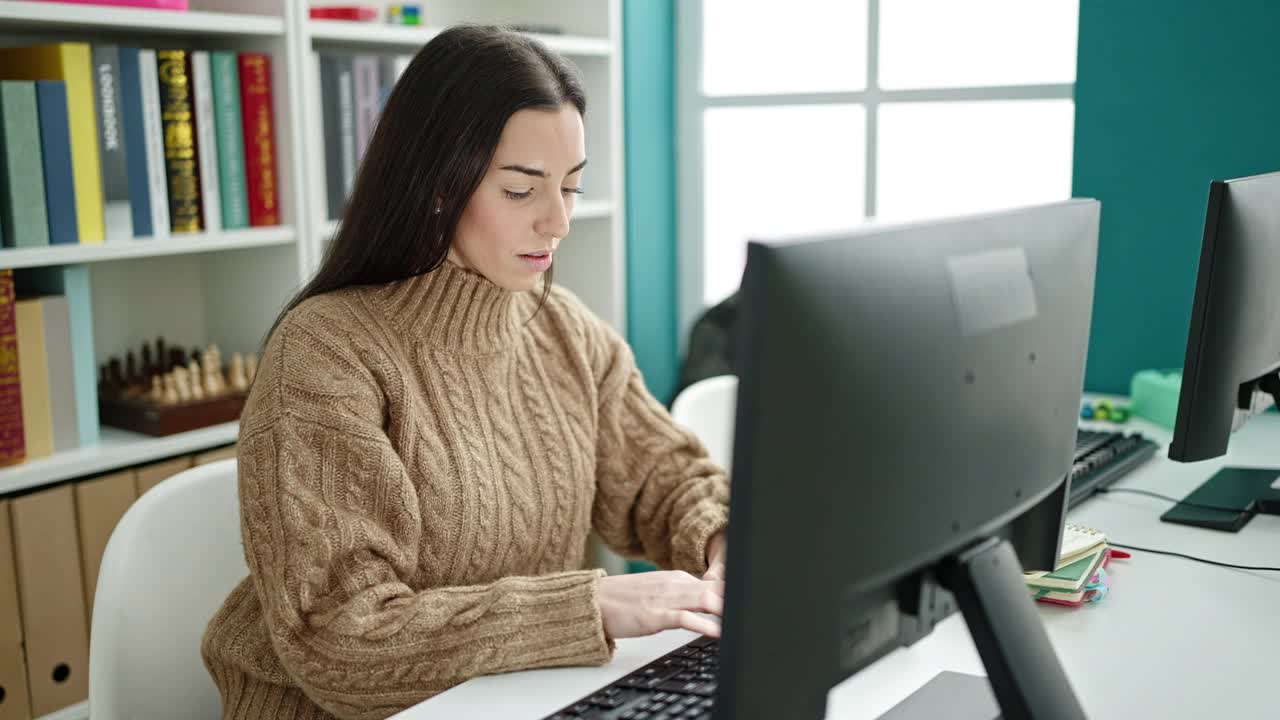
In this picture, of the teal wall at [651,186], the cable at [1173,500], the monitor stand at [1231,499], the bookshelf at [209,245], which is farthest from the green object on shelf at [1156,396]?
the teal wall at [651,186]

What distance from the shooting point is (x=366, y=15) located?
7.43ft

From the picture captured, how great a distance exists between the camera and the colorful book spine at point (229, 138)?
2010mm

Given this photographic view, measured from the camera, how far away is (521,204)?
131 centimetres

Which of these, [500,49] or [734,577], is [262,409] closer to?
[500,49]

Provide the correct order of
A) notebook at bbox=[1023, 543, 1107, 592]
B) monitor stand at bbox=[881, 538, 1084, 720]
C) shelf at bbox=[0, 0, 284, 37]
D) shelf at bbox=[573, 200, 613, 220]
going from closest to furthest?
monitor stand at bbox=[881, 538, 1084, 720] < notebook at bbox=[1023, 543, 1107, 592] < shelf at bbox=[0, 0, 284, 37] < shelf at bbox=[573, 200, 613, 220]

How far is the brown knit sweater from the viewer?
1078mm

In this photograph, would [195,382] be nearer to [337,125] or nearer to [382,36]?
[337,125]

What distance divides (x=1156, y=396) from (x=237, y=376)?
1586 mm

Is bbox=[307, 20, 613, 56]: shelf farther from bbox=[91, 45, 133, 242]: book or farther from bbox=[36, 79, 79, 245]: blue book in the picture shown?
bbox=[36, 79, 79, 245]: blue book

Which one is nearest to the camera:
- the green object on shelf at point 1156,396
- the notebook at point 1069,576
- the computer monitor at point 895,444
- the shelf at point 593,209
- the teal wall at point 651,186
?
the computer monitor at point 895,444

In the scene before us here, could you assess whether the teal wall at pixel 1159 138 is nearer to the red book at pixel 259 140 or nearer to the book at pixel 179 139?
the red book at pixel 259 140

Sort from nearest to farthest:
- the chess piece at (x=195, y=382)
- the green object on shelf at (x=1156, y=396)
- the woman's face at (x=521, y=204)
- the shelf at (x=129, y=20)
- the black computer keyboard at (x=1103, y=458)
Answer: the woman's face at (x=521, y=204) → the black computer keyboard at (x=1103, y=458) → the shelf at (x=129, y=20) → the green object on shelf at (x=1156, y=396) → the chess piece at (x=195, y=382)

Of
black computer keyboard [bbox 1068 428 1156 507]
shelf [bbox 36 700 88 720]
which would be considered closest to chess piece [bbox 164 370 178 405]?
shelf [bbox 36 700 88 720]

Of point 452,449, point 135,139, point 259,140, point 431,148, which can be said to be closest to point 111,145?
point 135,139
